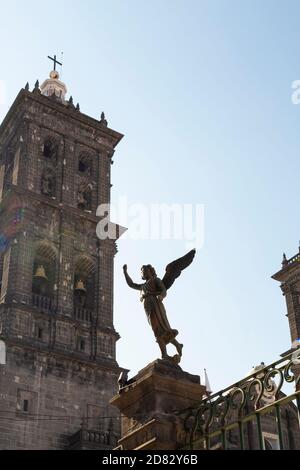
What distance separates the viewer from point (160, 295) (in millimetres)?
10656

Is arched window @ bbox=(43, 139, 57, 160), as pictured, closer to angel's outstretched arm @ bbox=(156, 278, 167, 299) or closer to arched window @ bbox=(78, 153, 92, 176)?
arched window @ bbox=(78, 153, 92, 176)

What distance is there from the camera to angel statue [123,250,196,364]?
10320 millimetres

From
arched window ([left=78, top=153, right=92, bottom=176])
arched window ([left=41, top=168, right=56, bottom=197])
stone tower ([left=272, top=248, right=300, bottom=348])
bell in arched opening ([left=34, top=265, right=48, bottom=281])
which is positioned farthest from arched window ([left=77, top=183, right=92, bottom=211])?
stone tower ([left=272, top=248, right=300, bottom=348])

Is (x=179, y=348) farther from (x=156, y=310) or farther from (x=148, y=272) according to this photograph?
(x=148, y=272)

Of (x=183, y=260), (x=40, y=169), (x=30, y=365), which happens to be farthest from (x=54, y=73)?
(x=183, y=260)

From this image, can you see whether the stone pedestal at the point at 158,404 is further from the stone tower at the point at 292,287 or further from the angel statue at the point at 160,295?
the stone tower at the point at 292,287

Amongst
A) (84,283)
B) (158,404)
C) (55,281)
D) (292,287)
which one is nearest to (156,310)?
(158,404)

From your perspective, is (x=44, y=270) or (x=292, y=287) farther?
(x=292, y=287)

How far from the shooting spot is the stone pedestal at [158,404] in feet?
30.3

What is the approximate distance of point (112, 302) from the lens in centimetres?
3528

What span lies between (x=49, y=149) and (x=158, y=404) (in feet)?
101

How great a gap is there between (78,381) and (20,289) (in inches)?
190

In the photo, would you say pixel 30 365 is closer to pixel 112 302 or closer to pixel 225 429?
pixel 112 302

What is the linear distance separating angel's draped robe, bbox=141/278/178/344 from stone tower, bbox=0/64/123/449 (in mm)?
19534
